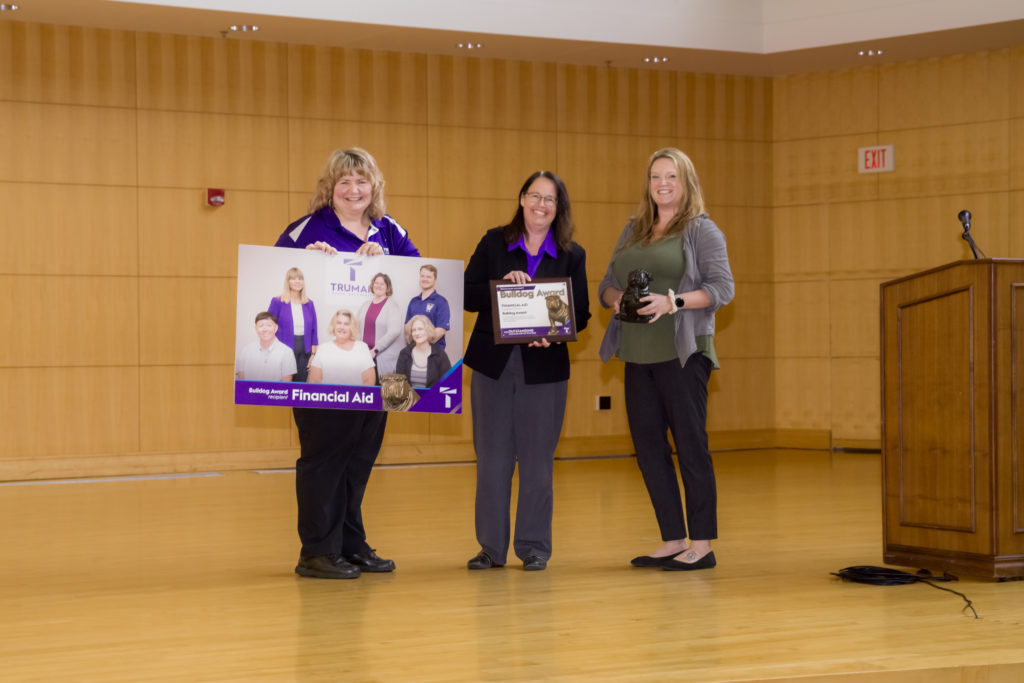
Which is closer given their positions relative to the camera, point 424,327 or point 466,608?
point 466,608

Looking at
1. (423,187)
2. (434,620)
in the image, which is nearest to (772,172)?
(423,187)

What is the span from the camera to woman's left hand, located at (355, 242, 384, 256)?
13.3 ft

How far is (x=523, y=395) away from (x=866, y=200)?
553cm

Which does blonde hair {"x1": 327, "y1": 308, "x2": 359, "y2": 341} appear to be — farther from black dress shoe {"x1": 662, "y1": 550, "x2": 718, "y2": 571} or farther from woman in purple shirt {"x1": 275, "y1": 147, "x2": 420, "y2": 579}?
black dress shoe {"x1": 662, "y1": 550, "x2": 718, "y2": 571}

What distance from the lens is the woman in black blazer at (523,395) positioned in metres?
4.23

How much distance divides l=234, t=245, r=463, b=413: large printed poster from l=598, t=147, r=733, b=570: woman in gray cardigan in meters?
0.62

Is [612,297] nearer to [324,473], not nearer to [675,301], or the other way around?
[675,301]

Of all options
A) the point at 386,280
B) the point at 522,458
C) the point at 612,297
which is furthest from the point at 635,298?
the point at 386,280

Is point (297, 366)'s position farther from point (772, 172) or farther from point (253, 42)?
point (772, 172)

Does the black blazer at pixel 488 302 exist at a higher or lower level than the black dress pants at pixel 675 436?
higher

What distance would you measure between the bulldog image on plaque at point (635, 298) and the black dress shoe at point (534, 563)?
922 mm

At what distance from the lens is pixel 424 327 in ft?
13.6

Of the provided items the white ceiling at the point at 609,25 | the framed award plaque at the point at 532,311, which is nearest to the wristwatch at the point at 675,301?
the framed award plaque at the point at 532,311

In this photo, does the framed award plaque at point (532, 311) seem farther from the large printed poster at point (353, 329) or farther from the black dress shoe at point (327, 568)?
the black dress shoe at point (327, 568)
